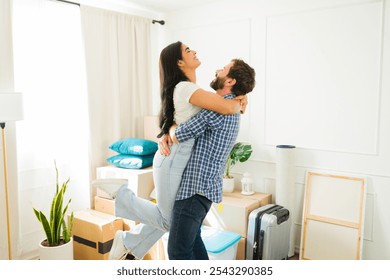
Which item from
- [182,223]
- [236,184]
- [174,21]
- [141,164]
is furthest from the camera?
[174,21]

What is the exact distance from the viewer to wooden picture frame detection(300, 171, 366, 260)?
2.95 meters

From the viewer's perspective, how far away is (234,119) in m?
1.90

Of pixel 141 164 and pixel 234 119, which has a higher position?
pixel 234 119

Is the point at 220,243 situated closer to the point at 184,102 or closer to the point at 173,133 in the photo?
the point at 173,133

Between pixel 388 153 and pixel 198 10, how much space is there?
235 centimetres

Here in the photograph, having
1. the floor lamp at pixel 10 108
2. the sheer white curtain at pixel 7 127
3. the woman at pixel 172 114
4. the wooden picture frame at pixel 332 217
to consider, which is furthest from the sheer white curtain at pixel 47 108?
the wooden picture frame at pixel 332 217

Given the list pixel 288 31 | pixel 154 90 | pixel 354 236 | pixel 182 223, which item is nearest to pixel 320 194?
pixel 354 236

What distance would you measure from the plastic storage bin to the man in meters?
0.94

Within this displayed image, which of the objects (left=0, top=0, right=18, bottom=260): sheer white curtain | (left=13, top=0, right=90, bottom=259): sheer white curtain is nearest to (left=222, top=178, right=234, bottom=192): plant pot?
(left=13, top=0, right=90, bottom=259): sheer white curtain

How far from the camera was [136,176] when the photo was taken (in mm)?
3305

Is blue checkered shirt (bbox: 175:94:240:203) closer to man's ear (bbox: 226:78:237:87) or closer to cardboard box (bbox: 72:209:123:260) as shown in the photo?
man's ear (bbox: 226:78:237:87)

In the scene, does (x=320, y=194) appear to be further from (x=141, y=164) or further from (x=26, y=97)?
(x=26, y=97)

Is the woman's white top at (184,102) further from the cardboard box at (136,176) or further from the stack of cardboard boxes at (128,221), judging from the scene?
the cardboard box at (136,176)

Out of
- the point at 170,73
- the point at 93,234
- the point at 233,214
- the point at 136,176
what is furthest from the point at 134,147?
the point at 170,73
